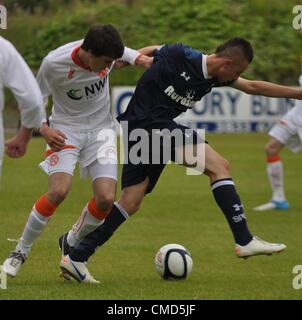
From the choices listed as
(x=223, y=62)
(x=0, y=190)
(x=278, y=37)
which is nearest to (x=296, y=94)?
(x=223, y=62)

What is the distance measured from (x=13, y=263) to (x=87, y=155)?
44.5 inches

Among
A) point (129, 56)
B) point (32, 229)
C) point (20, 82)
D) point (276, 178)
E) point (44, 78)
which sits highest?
point (276, 178)

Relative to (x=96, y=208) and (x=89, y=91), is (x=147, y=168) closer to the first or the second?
(x=96, y=208)

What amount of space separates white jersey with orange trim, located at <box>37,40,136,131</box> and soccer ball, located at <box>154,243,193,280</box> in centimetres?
127

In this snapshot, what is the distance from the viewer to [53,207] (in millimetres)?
8281

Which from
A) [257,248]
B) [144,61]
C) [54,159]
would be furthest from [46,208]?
[257,248]

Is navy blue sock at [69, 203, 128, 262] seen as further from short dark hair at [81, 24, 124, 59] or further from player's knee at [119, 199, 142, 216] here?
short dark hair at [81, 24, 124, 59]

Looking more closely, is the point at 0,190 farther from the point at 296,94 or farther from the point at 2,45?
the point at 2,45

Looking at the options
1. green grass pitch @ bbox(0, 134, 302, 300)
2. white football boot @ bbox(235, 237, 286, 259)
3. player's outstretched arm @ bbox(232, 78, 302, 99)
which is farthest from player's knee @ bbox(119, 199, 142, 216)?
player's outstretched arm @ bbox(232, 78, 302, 99)

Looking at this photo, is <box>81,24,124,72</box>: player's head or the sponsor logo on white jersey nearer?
<box>81,24,124,72</box>: player's head

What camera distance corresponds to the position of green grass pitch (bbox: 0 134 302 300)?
807 centimetres

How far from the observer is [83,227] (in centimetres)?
869

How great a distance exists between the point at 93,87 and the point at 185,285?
184 cm

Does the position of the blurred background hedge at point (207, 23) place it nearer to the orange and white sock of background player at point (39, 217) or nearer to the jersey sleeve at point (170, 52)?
the jersey sleeve at point (170, 52)
